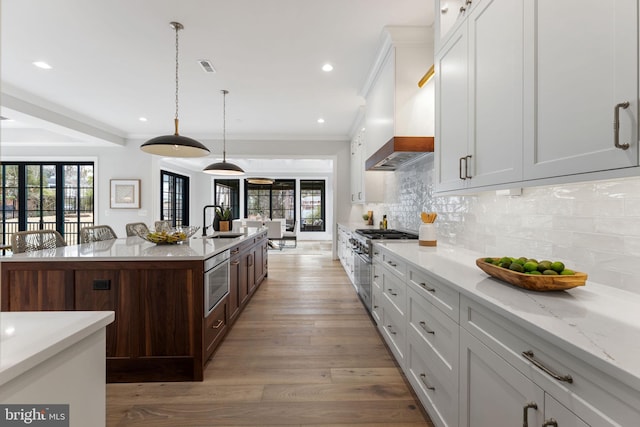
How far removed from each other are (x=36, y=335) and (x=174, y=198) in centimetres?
980

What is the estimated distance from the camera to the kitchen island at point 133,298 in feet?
6.73

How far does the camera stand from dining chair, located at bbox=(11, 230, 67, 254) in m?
2.42

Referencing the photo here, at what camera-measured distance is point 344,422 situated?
5.68 feet

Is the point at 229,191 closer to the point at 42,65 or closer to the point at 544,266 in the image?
the point at 42,65

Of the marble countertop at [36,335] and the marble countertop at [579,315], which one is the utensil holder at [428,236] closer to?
the marble countertop at [579,315]

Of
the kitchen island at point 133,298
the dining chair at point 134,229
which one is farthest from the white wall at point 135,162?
the kitchen island at point 133,298

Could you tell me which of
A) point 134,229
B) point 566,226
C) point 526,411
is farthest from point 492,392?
Result: point 134,229

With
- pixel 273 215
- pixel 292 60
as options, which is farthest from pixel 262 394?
pixel 273 215

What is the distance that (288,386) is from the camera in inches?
80.9

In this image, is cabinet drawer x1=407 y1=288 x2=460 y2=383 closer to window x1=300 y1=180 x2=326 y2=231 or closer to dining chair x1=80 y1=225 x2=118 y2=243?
dining chair x1=80 y1=225 x2=118 y2=243

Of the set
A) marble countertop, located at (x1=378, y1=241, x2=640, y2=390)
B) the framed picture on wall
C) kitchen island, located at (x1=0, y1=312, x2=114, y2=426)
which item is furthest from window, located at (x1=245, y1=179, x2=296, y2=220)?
kitchen island, located at (x1=0, y1=312, x2=114, y2=426)

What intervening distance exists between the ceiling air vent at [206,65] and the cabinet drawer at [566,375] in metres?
3.61
